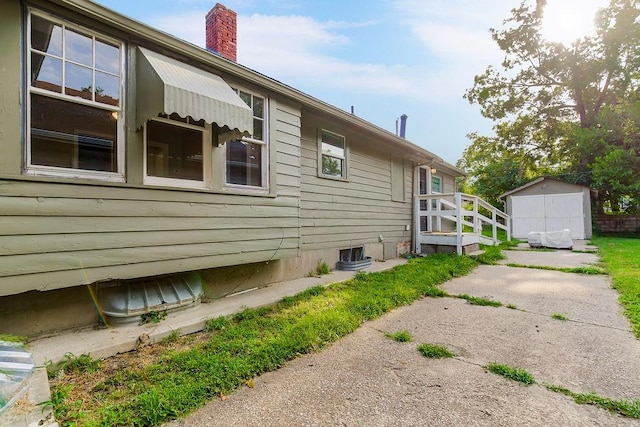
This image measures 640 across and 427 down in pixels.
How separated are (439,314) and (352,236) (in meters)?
3.14

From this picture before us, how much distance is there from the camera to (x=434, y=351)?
2785 millimetres

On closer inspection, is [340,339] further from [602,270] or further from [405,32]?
[405,32]

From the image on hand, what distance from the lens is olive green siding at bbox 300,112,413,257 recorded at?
19.1ft

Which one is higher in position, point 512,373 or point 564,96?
point 564,96

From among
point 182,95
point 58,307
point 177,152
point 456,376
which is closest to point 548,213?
point 456,376

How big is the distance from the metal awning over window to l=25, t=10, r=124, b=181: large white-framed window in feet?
0.87

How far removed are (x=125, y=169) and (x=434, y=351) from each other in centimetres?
359

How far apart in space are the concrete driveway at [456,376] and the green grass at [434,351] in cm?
8

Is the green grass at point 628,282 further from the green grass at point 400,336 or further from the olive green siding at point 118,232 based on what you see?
the olive green siding at point 118,232

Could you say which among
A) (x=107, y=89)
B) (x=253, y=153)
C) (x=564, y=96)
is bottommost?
(x=253, y=153)

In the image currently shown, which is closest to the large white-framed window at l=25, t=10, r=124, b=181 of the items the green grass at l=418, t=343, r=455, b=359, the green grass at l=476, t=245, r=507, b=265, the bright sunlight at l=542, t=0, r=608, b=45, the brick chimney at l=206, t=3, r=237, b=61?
the brick chimney at l=206, t=3, r=237, b=61

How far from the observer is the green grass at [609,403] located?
1.90 metres

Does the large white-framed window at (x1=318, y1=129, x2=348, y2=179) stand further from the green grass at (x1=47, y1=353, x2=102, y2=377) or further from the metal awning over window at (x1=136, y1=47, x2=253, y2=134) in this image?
the green grass at (x1=47, y1=353, x2=102, y2=377)

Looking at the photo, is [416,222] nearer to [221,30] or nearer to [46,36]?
[221,30]
